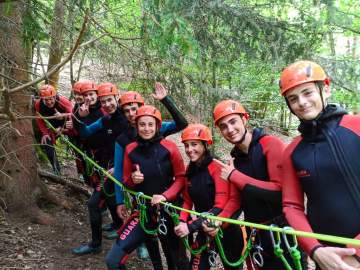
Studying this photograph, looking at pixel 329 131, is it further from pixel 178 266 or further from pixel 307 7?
pixel 307 7

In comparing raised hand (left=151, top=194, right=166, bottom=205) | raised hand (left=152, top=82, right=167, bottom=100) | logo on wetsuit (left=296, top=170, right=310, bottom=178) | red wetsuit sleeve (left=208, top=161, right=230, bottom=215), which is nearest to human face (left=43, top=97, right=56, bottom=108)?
raised hand (left=152, top=82, right=167, bottom=100)

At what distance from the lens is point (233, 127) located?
3.41 meters

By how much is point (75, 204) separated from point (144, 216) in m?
2.70

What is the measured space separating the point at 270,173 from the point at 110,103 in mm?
2806

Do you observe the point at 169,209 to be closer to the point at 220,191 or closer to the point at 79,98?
the point at 220,191

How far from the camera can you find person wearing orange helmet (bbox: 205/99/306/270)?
312cm

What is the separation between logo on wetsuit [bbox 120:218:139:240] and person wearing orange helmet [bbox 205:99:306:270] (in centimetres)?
120

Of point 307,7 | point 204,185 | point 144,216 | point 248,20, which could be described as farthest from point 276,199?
point 307,7

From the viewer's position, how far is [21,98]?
224 inches

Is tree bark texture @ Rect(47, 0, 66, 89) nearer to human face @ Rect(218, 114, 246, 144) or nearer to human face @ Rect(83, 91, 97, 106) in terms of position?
human face @ Rect(83, 91, 97, 106)

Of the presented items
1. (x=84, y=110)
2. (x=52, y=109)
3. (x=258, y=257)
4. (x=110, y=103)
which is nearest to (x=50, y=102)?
(x=52, y=109)

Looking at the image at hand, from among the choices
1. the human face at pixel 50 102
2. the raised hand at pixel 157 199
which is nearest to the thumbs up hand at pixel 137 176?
the raised hand at pixel 157 199

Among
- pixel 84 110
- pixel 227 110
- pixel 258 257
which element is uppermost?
pixel 84 110

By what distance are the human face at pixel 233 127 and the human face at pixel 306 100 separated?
34.3 inches
